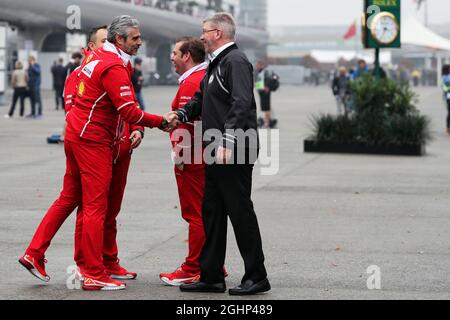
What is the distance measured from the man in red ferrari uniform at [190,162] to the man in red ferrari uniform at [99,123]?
265 mm

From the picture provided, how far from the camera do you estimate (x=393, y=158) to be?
19516 mm

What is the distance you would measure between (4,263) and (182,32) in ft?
245

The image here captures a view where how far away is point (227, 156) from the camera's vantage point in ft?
23.9

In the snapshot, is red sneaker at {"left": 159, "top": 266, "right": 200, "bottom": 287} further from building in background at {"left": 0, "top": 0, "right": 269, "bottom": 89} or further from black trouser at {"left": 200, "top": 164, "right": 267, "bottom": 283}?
building in background at {"left": 0, "top": 0, "right": 269, "bottom": 89}

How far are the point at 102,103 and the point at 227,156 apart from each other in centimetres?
94

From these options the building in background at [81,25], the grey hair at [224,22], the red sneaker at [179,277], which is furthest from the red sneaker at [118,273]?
the building in background at [81,25]

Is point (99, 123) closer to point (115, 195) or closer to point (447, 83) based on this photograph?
point (115, 195)

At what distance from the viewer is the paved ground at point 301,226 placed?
25.6 ft

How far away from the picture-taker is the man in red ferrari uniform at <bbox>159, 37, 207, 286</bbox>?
25.9 ft

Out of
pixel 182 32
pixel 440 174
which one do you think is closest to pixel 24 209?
pixel 440 174

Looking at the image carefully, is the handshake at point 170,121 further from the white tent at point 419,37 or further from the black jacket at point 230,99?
the white tent at point 419,37

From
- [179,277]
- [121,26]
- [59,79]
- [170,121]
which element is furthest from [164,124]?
[59,79]

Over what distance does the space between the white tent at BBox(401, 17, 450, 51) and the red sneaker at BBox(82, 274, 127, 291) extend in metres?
37.0
